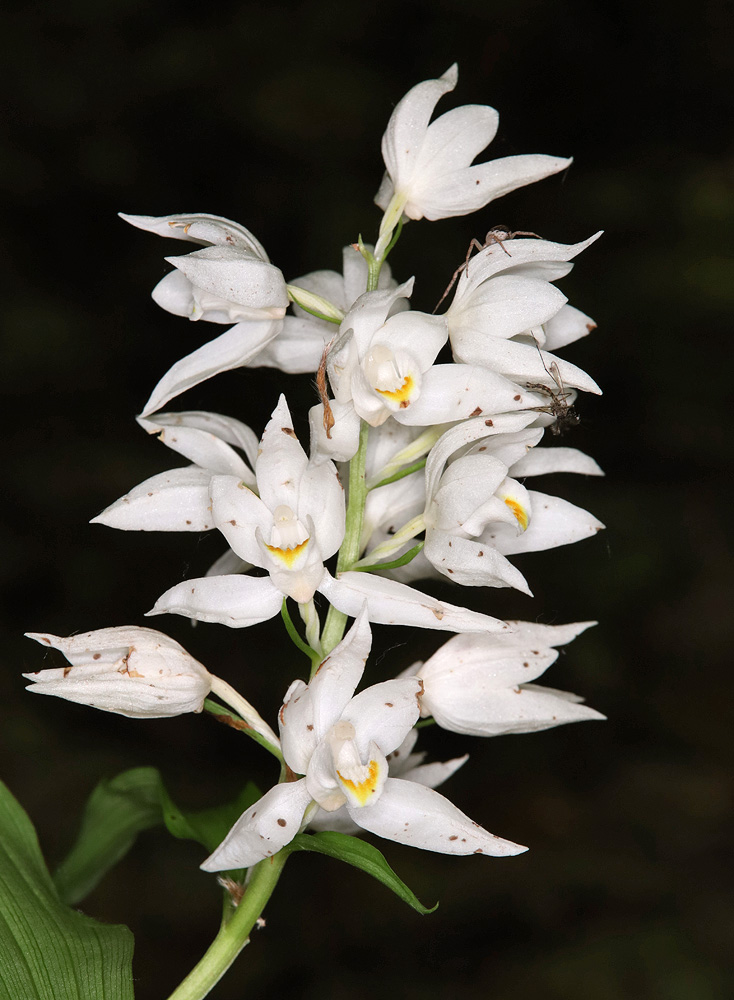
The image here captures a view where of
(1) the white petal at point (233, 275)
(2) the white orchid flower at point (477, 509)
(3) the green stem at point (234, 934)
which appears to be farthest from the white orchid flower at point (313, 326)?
(3) the green stem at point (234, 934)

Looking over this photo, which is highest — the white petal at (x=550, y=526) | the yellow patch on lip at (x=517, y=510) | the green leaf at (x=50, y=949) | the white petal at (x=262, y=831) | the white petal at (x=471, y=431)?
the white petal at (x=471, y=431)

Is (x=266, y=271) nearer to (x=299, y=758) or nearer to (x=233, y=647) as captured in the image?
(x=299, y=758)

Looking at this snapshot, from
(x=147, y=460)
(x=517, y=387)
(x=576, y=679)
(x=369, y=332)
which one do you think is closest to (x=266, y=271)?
(x=369, y=332)

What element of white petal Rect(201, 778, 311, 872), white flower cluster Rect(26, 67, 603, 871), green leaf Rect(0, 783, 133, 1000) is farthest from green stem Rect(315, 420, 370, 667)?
green leaf Rect(0, 783, 133, 1000)

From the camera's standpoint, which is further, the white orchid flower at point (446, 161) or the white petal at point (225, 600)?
the white orchid flower at point (446, 161)

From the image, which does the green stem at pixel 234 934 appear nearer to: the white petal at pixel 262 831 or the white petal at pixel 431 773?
the white petal at pixel 262 831

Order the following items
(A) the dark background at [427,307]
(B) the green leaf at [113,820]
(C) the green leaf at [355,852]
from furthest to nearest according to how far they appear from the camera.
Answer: (A) the dark background at [427,307] → (B) the green leaf at [113,820] → (C) the green leaf at [355,852]

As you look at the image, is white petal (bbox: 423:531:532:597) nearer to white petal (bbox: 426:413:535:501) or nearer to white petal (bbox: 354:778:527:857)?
white petal (bbox: 426:413:535:501)

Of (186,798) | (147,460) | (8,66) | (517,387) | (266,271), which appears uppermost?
(8,66)
